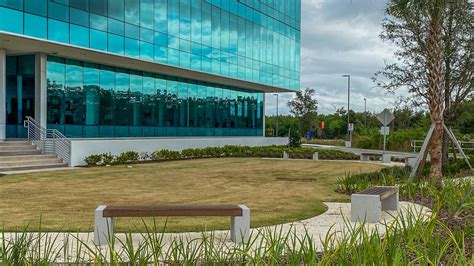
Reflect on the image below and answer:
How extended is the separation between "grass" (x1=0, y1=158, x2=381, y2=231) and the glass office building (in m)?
7.12

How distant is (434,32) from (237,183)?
7949mm

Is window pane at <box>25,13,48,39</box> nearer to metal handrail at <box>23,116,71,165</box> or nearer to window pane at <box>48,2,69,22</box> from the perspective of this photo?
window pane at <box>48,2,69,22</box>

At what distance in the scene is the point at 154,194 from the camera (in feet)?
47.0

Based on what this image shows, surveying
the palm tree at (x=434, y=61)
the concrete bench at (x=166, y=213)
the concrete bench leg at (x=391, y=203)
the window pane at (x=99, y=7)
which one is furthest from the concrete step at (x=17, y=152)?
the concrete bench leg at (x=391, y=203)

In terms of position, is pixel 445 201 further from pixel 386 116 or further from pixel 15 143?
pixel 15 143

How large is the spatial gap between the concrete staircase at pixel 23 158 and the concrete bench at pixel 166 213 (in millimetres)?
15483

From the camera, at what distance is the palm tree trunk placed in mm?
13719

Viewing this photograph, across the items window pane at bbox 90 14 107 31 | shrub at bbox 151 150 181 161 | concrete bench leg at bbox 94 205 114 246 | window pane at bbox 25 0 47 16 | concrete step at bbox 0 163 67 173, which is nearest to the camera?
concrete bench leg at bbox 94 205 114 246

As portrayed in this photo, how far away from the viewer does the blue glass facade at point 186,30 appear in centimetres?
2373

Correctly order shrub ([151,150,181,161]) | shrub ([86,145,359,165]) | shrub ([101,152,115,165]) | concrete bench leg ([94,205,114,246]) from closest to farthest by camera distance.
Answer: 1. concrete bench leg ([94,205,114,246])
2. shrub ([101,152,115,165])
3. shrub ([86,145,359,165])
4. shrub ([151,150,181,161])

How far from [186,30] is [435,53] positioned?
21.7 meters

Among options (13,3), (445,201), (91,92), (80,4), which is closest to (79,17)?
(80,4)

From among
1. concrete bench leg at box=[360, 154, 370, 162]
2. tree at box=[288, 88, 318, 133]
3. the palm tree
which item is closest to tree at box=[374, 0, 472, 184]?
the palm tree

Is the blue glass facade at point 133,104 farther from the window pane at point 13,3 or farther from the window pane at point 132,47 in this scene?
the window pane at point 13,3
